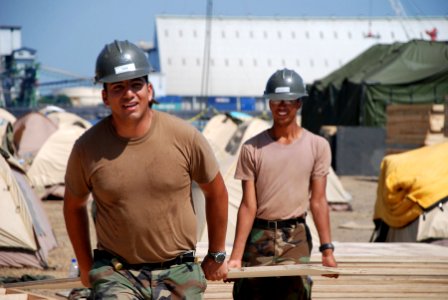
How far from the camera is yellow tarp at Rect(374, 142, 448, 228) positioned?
10898mm

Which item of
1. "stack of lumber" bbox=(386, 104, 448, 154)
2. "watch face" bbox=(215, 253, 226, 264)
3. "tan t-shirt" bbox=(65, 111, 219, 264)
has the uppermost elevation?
"tan t-shirt" bbox=(65, 111, 219, 264)

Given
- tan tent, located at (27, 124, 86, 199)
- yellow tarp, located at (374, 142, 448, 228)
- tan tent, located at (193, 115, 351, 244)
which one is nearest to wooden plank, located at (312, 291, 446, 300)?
tan tent, located at (193, 115, 351, 244)

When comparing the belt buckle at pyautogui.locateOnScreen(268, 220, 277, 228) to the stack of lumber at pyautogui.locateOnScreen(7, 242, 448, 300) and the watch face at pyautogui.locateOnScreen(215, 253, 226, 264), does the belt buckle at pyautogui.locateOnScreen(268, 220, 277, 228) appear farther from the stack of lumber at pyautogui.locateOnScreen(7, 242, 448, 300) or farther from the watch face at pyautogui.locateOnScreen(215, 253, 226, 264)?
Result: the watch face at pyautogui.locateOnScreen(215, 253, 226, 264)

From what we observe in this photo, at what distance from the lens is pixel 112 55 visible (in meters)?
4.69

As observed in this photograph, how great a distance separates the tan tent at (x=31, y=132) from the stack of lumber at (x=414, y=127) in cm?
916

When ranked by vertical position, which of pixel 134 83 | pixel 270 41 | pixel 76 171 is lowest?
pixel 270 41

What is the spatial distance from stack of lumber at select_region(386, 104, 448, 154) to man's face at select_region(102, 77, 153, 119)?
58.1 feet

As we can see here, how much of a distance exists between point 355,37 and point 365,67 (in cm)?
8175

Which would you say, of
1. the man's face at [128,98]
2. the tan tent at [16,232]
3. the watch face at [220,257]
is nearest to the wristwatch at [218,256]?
the watch face at [220,257]

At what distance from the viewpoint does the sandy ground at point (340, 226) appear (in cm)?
1191

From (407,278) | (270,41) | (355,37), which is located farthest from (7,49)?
(407,278)

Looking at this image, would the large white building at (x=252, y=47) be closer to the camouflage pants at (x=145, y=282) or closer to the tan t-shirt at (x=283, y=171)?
the tan t-shirt at (x=283, y=171)

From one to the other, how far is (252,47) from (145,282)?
112 m

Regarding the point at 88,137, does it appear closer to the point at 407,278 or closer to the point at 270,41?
the point at 407,278
